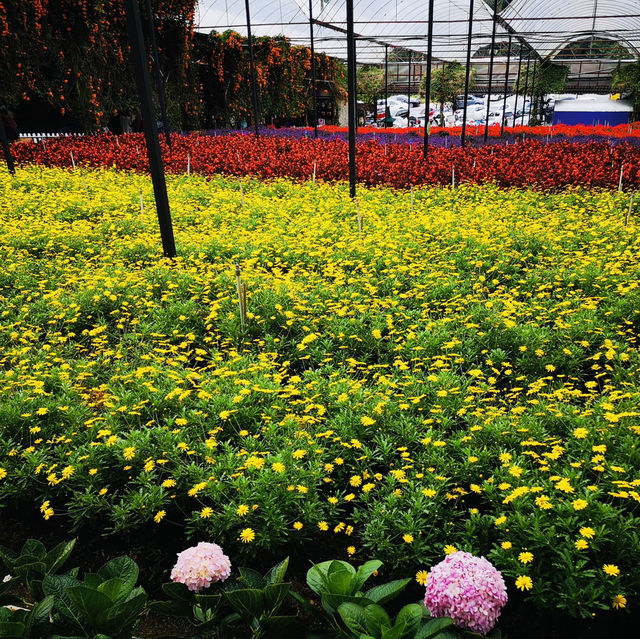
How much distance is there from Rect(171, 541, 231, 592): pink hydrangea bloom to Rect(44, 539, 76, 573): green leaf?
423mm

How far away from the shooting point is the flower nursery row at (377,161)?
37.4 feet

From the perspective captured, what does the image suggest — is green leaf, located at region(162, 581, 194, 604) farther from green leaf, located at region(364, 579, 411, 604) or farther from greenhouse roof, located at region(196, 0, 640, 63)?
greenhouse roof, located at region(196, 0, 640, 63)

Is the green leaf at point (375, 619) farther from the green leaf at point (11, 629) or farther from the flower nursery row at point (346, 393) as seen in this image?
the green leaf at point (11, 629)

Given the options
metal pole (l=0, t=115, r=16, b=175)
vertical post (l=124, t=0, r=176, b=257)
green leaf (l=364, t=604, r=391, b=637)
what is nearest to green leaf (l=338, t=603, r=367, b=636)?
green leaf (l=364, t=604, r=391, b=637)

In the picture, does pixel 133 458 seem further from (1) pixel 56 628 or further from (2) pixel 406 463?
(2) pixel 406 463

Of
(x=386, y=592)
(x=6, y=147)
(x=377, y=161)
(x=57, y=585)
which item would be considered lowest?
(x=386, y=592)

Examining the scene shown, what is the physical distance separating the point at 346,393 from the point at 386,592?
1710 millimetres

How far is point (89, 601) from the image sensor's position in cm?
→ 167

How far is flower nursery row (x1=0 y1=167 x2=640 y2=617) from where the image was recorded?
2.50 m

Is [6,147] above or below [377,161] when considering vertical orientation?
above

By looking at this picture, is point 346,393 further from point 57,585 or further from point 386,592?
point 57,585

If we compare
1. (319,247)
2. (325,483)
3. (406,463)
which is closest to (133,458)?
(325,483)

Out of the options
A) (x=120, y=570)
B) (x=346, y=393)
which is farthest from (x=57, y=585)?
(x=346, y=393)

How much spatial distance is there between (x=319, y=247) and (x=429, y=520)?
197 inches
